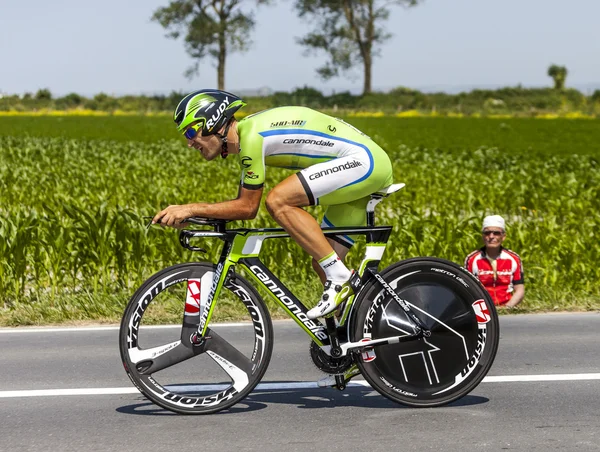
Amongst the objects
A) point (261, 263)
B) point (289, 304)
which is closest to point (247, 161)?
point (261, 263)

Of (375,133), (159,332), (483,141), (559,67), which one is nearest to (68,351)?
(159,332)

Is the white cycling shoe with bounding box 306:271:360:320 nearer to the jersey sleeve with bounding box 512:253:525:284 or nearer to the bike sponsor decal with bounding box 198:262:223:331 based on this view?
the bike sponsor decal with bounding box 198:262:223:331

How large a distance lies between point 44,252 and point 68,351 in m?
2.82

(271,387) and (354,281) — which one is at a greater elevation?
(354,281)

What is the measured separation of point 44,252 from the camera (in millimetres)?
9922

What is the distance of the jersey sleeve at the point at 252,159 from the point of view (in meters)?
5.14

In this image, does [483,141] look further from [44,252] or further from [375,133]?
[44,252]

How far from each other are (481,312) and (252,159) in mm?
1552

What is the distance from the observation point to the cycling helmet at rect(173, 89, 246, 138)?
16.8 ft

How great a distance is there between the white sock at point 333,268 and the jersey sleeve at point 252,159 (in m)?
0.57

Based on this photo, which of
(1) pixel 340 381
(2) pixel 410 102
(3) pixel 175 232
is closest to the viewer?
(1) pixel 340 381

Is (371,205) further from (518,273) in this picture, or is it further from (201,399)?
(518,273)

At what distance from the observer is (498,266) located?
8.51 m

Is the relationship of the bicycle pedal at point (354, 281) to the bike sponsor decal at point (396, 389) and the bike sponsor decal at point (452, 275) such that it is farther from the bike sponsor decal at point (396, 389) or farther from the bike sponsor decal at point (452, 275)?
the bike sponsor decal at point (396, 389)
